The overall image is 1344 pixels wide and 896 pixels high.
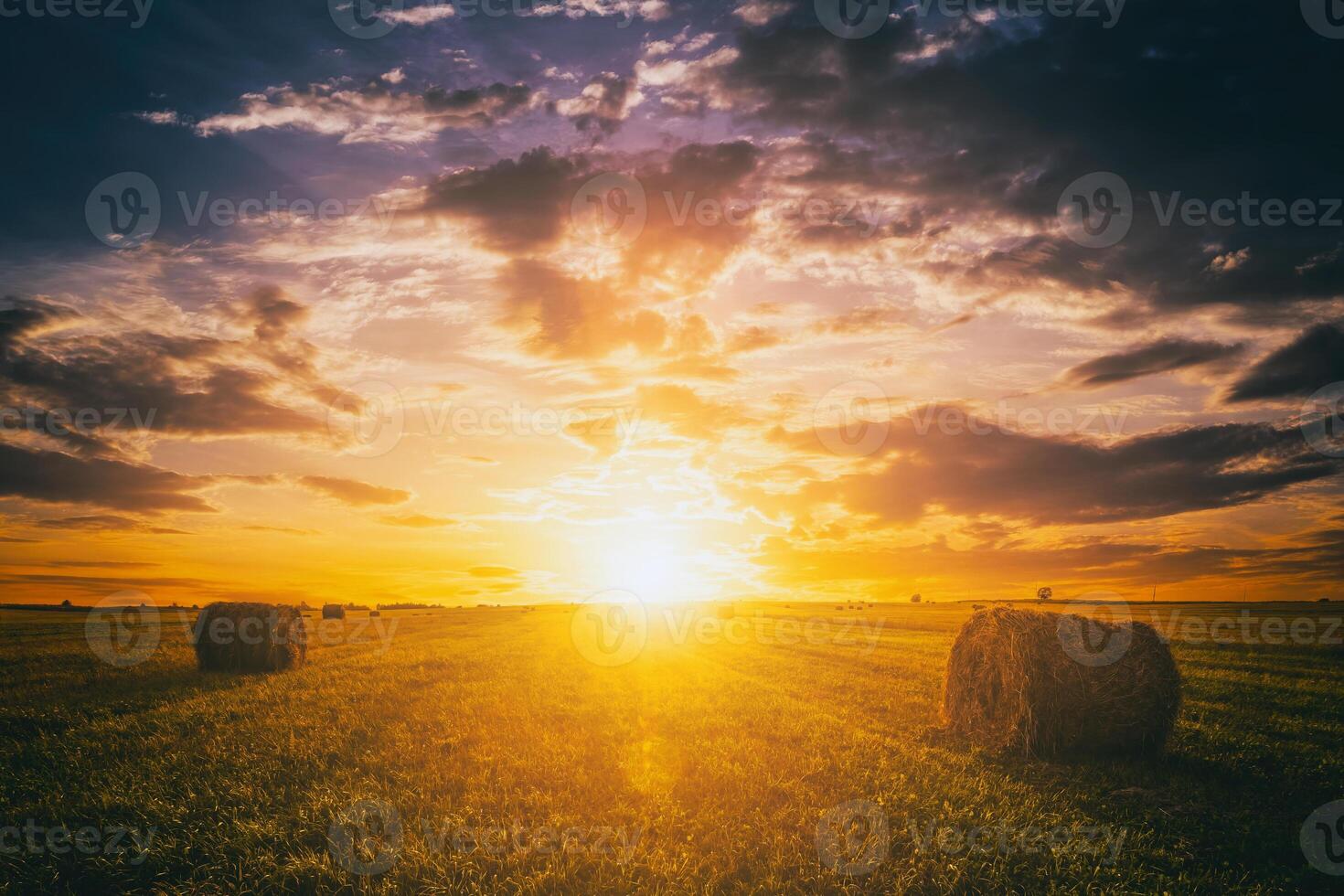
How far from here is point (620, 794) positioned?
749cm

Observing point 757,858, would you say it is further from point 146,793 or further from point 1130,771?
point 146,793

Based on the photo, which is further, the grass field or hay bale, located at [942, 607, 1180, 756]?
hay bale, located at [942, 607, 1180, 756]

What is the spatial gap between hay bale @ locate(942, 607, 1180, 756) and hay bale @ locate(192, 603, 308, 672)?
63.9ft

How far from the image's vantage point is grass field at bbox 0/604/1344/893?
5641mm

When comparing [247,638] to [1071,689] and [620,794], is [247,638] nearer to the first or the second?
[620,794]

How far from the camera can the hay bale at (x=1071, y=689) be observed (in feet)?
32.3

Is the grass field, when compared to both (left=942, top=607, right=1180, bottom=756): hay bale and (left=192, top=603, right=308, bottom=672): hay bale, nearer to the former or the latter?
(left=942, top=607, right=1180, bottom=756): hay bale

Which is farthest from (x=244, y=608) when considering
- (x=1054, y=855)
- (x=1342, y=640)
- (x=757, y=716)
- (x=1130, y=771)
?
(x=1342, y=640)

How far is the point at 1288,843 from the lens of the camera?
6457mm

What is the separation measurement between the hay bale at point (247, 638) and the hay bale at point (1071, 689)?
1947cm

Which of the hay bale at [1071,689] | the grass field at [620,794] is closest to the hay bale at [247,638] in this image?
the grass field at [620,794]

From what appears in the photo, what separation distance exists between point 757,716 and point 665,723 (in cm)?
185

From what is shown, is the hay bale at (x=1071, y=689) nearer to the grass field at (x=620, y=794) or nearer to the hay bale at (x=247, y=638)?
the grass field at (x=620, y=794)

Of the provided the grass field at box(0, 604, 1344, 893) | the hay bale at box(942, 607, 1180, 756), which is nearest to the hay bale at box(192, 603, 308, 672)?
the grass field at box(0, 604, 1344, 893)
